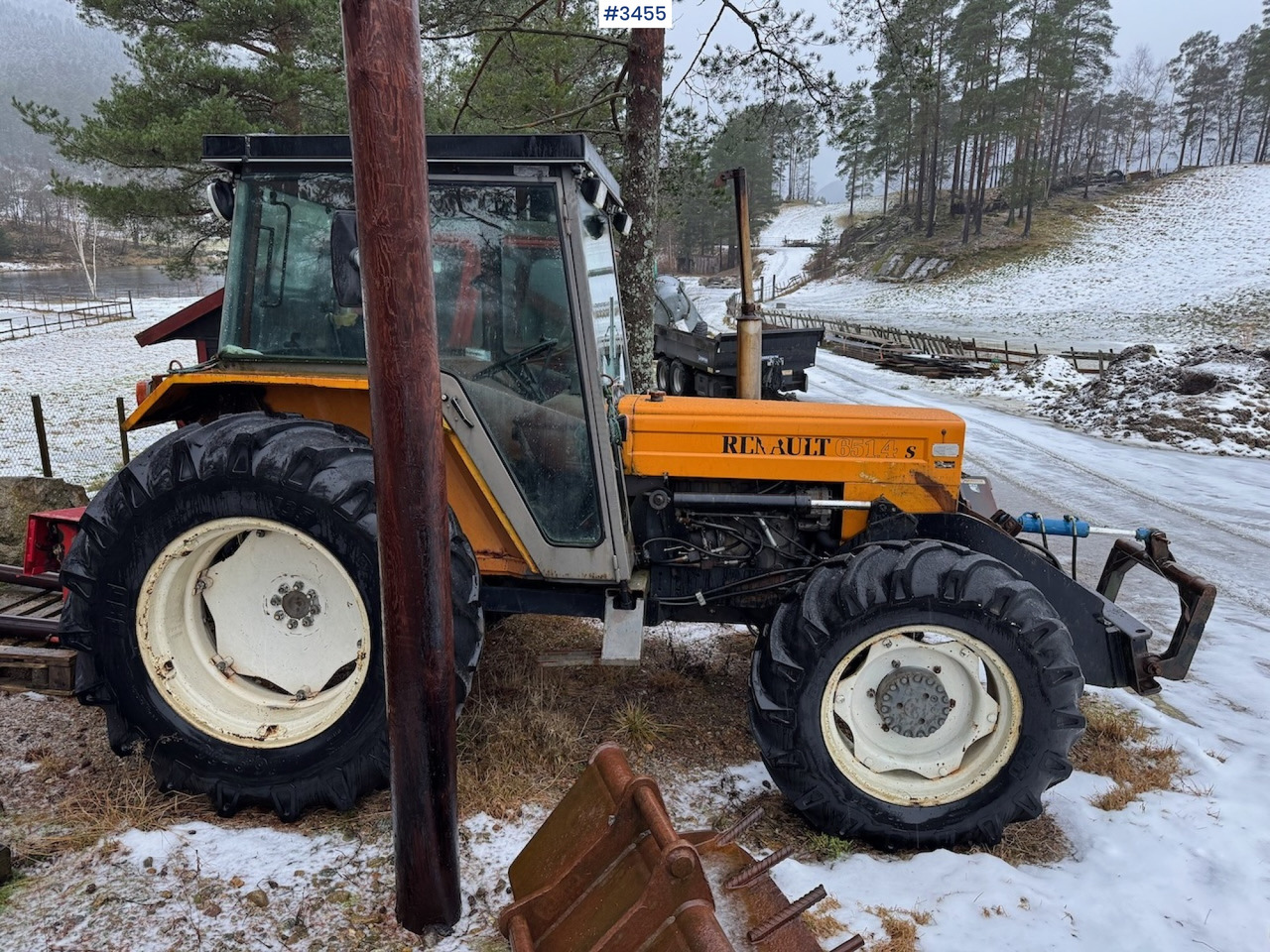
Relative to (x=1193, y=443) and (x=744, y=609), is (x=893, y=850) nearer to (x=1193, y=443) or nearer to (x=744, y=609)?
(x=744, y=609)

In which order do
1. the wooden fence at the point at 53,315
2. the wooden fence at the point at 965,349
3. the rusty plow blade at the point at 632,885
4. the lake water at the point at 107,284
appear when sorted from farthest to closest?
the lake water at the point at 107,284, the wooden fence at the point at 53,315, the wooden fence at the point at 965,349, the rusty plow blade at the point at 632,885

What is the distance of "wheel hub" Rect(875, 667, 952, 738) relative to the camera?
2.91 meters

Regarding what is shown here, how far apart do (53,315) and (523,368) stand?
39076 millimetres

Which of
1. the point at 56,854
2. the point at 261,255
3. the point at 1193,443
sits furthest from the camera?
the point at 1193,443

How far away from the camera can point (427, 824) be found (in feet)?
7.39

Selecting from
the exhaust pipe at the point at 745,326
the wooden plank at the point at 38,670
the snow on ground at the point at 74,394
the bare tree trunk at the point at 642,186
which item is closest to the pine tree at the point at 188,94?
the snow on ground at the point at 74,394

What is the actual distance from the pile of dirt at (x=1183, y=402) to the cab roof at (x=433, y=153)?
10.5 meters

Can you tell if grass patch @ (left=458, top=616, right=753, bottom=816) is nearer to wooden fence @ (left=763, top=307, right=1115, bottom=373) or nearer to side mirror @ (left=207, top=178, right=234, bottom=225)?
side mirror @ (left=207, top=178, right=234, bottom=225)

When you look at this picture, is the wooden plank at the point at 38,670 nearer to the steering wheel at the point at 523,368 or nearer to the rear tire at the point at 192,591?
the rear tire at the point at 192,591

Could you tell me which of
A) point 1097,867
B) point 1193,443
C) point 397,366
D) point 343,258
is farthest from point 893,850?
point 1193,443

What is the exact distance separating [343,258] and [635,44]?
5156 millimetres

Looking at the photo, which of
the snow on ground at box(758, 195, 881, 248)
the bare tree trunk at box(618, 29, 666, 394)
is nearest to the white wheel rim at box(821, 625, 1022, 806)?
the bare tree trunk at box(618, 29, 666, 394)

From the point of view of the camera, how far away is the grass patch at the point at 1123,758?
10.4 ft

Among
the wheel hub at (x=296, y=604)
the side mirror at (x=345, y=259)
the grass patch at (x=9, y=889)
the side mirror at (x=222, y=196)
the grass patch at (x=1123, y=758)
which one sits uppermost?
the side mirror at (x=222, y=196)
